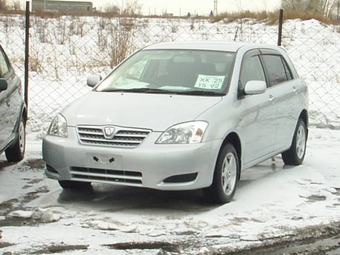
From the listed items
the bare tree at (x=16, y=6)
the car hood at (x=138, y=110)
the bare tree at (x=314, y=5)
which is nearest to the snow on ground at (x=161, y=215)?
the car hood at (x=138, y=110)

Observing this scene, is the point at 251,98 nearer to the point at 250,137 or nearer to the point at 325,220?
the point at 250,137

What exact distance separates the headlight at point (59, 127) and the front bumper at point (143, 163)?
10cm

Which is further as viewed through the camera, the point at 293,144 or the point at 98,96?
the point at 293,144

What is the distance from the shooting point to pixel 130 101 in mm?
6762

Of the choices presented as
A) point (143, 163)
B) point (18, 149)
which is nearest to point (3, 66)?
point (18, 149)

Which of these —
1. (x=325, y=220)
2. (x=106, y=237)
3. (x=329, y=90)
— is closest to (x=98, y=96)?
(x=106, y=237)

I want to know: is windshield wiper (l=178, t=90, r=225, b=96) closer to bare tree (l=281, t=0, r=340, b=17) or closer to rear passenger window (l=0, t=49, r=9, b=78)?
rear passenger window (l=0, t=49, r=9, b=78)

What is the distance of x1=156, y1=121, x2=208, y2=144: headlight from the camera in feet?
20.2

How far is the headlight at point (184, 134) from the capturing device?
6.16 meters

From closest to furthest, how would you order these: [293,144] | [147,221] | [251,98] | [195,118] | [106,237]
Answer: [106,237]
[147,221]
[195,118]
[251,98]
[293,144]

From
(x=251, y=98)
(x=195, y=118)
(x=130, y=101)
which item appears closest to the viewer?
(x=195, y=118)

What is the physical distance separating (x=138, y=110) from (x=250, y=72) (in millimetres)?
1713

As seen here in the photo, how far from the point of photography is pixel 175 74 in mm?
7289

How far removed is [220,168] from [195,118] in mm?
551
